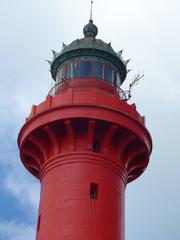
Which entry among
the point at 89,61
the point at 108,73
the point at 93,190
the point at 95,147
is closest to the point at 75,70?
the point at 89,61

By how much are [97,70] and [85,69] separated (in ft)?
1.70

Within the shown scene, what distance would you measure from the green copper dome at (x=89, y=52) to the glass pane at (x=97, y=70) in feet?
1.20

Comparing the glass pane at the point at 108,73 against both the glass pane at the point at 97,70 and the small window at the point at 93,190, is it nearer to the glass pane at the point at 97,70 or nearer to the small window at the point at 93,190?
the glass pane at the point at 97,70

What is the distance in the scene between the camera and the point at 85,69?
2488 cm

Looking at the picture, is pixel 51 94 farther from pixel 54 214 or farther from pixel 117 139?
pixel 54 214

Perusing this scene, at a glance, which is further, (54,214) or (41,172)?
(41,172)

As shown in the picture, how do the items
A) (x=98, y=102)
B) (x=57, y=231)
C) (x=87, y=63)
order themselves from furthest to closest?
(x=87, y=63)
(x=98, y=102)
(x=57, y=231)

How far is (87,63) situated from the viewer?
983 inches

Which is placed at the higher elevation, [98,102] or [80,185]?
[98,102]

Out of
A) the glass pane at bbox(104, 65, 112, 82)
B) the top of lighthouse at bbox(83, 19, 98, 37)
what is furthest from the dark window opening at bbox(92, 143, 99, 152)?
the top of lighthouse at bbox(83, 19, 98, 37)

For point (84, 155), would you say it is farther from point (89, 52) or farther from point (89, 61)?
point (89, 52)

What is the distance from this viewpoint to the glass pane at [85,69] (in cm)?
2481

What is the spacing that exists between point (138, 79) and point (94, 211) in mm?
6698

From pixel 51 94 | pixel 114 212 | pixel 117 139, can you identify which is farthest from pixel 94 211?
pixel 51 94
